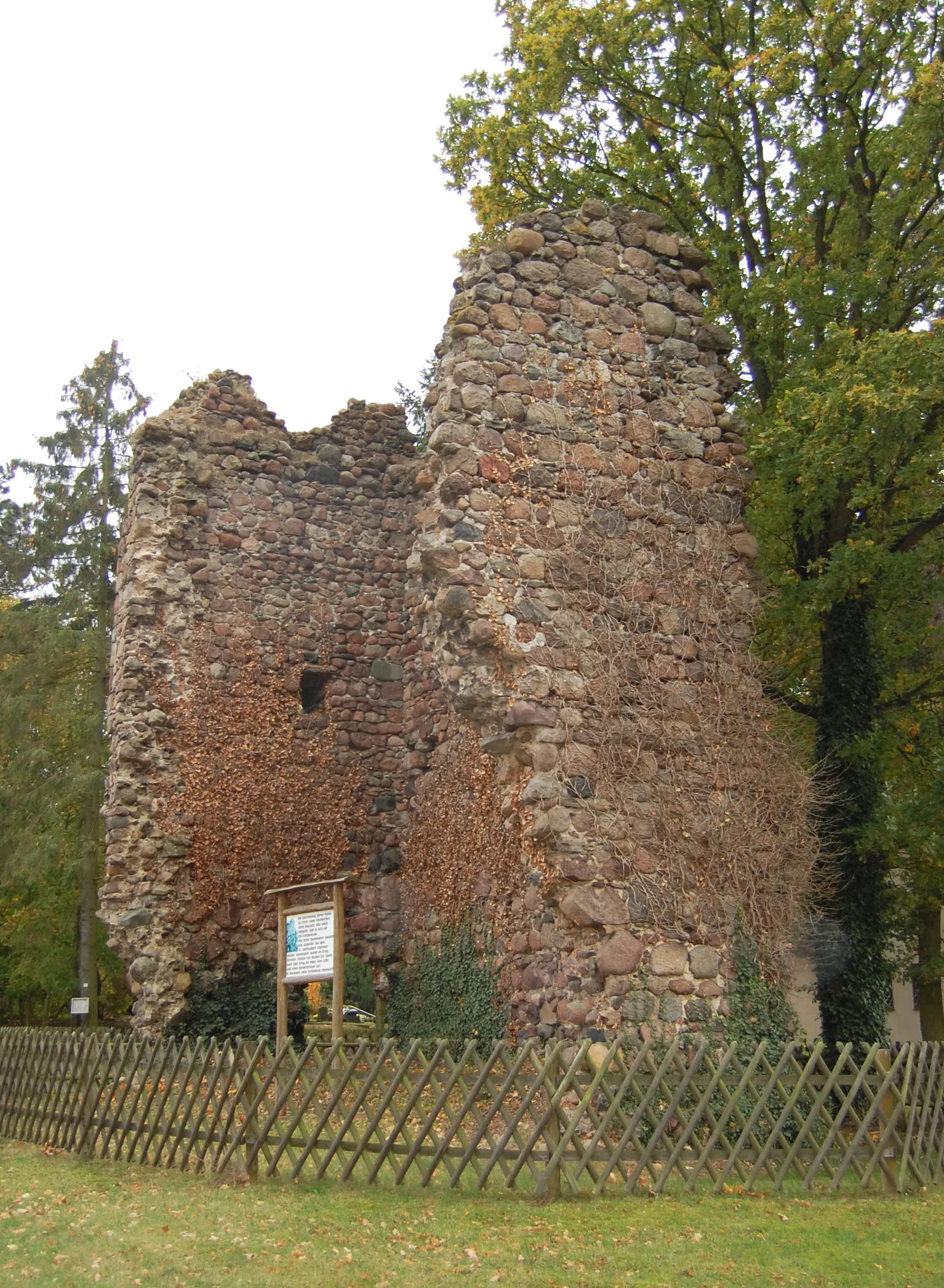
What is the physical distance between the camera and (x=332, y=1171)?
7.86 metres

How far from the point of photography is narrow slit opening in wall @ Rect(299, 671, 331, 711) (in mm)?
13867

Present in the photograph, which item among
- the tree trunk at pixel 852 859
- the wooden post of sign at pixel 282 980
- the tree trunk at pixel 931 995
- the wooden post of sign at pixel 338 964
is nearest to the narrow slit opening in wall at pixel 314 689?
the wooden post of sign at pixel 282 980

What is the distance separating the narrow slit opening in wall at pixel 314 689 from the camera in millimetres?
13867

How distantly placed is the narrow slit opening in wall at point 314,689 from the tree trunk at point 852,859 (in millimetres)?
5562

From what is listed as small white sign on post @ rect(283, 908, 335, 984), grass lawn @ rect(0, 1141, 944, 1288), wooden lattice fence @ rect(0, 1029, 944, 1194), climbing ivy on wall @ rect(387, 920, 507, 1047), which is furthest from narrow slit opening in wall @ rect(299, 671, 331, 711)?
grass lawn @ rect(0, 1141, 944, 1288)

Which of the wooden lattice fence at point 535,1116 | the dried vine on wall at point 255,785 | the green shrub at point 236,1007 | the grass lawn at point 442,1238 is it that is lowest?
the grass lawn at point 442,1238

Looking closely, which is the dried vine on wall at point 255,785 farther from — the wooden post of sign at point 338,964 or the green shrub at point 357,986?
the wooden post of sign at point 338,964

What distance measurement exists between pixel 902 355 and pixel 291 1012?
8873 mm

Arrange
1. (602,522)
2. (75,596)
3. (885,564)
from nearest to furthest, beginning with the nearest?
(602,522)
(885,564)
(75,596)

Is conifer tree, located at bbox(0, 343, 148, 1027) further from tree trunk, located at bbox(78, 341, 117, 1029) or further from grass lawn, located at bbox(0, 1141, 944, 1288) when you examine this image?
grass lawn, located at bbox(0, 1141, 944, 1288)

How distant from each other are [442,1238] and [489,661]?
4388mm

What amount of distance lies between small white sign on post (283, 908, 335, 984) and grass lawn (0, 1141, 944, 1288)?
189cm

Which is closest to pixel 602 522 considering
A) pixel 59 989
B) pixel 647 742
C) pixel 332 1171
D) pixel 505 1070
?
pixel 647 742

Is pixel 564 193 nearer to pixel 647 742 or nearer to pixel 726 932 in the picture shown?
pixel 647 742
